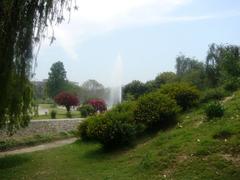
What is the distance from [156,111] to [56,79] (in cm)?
4934

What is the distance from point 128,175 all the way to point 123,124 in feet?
11.3

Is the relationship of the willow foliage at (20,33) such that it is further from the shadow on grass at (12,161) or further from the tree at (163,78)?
the tree at (163,78)

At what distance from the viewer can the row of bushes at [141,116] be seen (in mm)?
13070

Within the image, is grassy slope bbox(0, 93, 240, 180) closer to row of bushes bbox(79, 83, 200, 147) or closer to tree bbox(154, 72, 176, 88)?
row of bushes bbox(79, 83, 200, 147)

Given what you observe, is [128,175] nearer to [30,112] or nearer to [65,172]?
[65,172]

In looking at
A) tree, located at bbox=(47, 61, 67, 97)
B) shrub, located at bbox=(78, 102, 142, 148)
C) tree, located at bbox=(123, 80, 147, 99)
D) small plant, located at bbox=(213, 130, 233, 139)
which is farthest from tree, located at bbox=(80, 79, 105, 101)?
small plant, located at bbox=(213, 130, 233, 139)

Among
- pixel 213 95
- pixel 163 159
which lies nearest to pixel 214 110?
pixel 163 159

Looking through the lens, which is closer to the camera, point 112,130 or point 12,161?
point 112,130

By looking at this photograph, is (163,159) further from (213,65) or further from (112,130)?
(213,65)

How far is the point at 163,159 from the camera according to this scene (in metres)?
10.3

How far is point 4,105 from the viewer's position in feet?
33.2

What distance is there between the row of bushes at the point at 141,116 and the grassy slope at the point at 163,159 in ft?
1.38

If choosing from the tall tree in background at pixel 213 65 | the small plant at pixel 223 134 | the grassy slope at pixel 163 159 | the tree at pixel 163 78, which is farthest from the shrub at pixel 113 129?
the tree at pixel 163 78

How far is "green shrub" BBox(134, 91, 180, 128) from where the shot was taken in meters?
14.2
